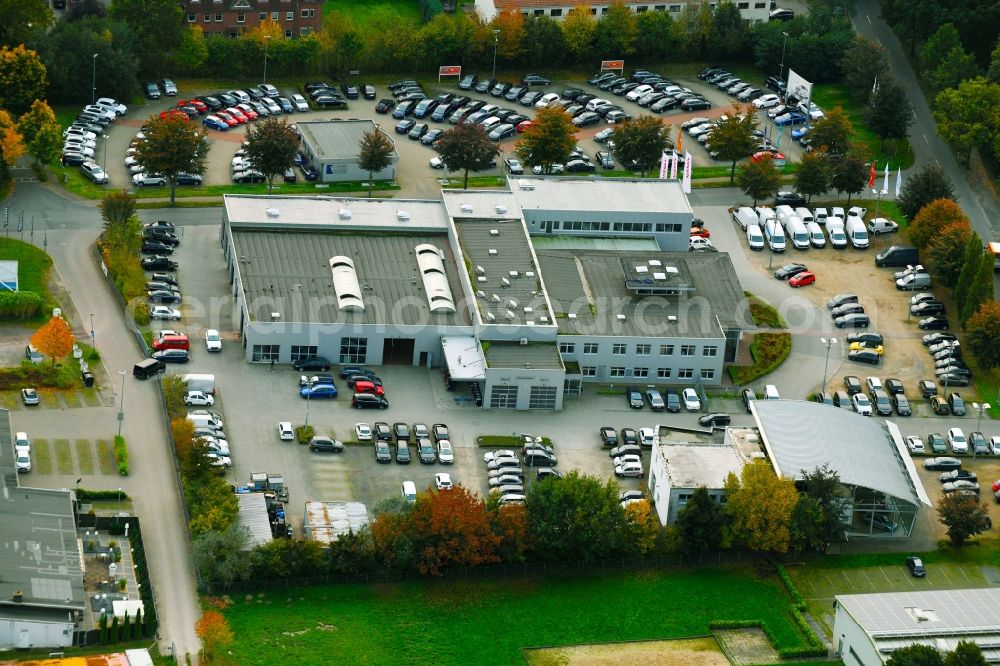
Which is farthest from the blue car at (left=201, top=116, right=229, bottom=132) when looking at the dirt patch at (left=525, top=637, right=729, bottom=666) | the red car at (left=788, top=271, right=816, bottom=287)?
the dirt patch at (left=525, top=637, right=729, bottom=666)

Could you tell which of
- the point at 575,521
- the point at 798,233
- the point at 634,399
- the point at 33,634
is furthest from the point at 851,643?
the point at 798,233

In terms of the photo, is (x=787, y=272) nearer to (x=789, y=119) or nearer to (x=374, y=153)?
(x=789, y=119)

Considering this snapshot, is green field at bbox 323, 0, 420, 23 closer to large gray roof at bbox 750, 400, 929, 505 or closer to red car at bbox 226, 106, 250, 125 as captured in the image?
red car at bbox 226, 106, 250, 125

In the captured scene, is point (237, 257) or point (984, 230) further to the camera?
point (984, 230)

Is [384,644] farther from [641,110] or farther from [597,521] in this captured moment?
[641,110]

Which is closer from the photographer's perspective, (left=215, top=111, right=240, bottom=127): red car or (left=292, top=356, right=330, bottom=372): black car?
(left=292, top=356, right=330, bottom=372): black car

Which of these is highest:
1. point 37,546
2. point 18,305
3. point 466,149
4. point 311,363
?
point 466,149

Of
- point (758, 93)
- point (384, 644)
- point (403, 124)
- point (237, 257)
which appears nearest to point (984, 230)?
point (758, 93)
